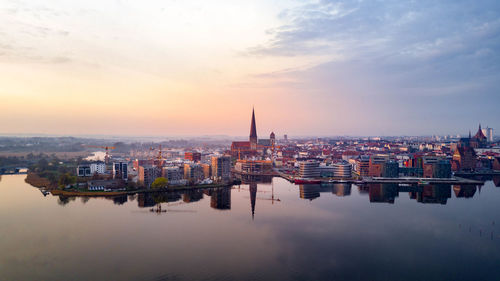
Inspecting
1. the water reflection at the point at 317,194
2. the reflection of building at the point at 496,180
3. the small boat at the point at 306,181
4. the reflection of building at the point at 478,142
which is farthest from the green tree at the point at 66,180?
the reflection of building at the point at 478,142

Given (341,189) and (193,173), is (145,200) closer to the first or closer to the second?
(193,173)

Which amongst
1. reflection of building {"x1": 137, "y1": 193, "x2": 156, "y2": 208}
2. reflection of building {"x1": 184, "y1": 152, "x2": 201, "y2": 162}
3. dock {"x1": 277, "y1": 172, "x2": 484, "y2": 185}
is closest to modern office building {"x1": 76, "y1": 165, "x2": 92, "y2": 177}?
reflection of building {"x1": 137, "y1": 193, "x2": 156, "y2": 208}

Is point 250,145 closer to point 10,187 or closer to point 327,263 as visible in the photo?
point 10,187

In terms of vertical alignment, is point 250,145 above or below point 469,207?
above

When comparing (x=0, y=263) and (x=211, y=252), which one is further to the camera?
(x=211, y=252)

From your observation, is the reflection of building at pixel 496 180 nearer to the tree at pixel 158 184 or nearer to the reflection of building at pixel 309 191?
the reflection of building at pixel 309 191

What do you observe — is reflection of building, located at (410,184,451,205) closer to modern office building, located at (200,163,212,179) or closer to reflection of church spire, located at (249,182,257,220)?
reflection of church spire, located at (249,182,257,220)

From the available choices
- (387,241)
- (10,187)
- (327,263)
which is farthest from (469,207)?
(10,187)
